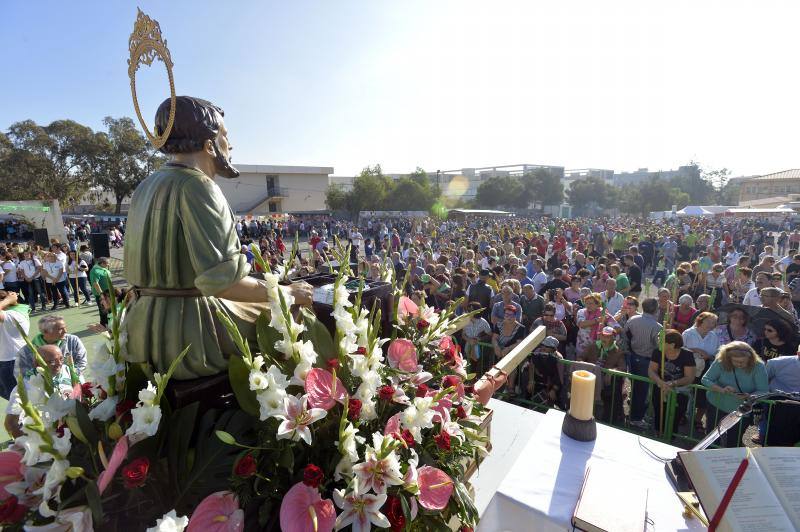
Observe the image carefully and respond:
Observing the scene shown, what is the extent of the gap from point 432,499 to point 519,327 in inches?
183

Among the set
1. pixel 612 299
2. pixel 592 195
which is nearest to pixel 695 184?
pixel 592 195

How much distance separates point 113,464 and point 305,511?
0.56 meters

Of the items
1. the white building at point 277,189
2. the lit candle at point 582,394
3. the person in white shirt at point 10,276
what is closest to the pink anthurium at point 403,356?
the lit candle at point 582,394

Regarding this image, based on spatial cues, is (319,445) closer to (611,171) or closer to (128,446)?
(128,446)

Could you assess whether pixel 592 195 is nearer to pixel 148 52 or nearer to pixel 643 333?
pixel 643 333

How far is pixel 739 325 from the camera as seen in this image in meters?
5.29

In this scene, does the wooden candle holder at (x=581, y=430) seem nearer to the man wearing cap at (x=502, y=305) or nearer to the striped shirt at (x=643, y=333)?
the striped shirt at (x=643, y=333)

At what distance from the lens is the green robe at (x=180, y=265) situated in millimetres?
1669

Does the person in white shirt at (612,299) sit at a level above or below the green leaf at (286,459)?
below

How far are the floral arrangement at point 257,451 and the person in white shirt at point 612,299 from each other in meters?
6.04

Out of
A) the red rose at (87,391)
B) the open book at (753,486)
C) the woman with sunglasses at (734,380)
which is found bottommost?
the woman with sunglasses at (734,380)

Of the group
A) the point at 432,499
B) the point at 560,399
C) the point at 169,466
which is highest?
the point at 169,466

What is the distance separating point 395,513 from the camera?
53.9 inches

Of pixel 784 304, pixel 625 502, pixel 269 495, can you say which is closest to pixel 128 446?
pixel 269 495
